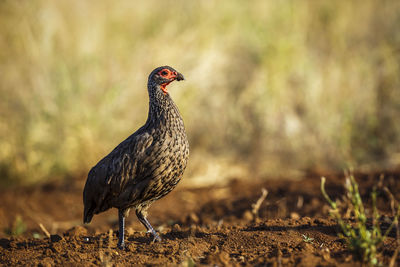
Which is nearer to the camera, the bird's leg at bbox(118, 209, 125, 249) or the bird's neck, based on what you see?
the bird's leg at bbox(118, 209, 125, 249)

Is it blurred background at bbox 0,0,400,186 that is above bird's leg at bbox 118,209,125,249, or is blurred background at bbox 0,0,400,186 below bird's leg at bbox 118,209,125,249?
above

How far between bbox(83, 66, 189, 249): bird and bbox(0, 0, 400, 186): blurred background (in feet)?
11.9

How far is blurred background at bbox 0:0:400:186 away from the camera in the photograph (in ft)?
26.1

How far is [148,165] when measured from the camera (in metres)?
3.99

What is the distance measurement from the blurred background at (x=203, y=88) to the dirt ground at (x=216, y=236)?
1433 millimetres

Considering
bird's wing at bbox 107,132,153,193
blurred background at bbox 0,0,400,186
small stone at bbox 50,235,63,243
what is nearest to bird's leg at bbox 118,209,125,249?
bird's wing at bbox 107,132,153,193

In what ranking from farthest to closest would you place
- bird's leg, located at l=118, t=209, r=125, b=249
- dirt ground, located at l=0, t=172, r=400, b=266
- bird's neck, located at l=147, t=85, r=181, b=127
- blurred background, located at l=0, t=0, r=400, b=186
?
blurred background, located at l=0, t=0, r=400, b=186 < bird's neck, located at l=147, t=85, r=181, b=127 < bird's leg, located at l=118, t=209, r=125, b=249 < dirt ground, located at l=0, t=172, r=400, b=266

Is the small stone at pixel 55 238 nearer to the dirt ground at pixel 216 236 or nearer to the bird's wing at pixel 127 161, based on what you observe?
the dirt ground at pixel 216 236

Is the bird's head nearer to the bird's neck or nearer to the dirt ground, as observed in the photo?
the bird's neck

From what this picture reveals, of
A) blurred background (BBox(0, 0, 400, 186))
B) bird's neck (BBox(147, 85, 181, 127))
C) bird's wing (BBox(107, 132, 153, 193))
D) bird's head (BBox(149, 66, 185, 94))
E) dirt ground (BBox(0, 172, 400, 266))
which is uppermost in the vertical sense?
blurred background (BBox(0, 0, 400, 186))

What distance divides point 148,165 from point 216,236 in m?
0.81

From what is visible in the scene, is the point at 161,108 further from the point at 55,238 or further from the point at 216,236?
the point at 55,238

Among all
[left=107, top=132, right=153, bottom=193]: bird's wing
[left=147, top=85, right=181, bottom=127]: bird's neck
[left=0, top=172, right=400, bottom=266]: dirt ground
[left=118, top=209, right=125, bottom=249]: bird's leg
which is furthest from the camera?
[left=147, top=85, right=181, bottom=127]: bird's neck

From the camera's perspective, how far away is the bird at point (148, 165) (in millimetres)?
3988
